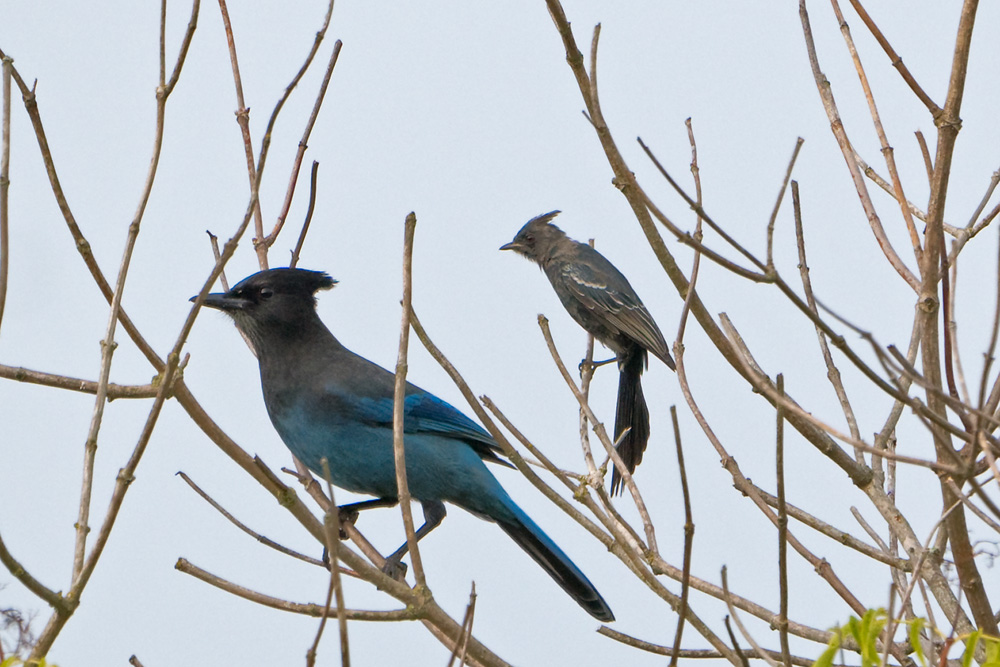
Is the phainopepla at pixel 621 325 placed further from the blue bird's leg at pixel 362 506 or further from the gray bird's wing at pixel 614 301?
the blue bird's leg at pixel 362 506

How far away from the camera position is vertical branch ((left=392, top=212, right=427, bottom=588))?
2373 millimetres

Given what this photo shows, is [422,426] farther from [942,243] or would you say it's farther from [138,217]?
[942,243]

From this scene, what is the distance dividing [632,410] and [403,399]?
5422mm

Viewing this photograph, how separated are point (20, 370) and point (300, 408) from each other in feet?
5.44

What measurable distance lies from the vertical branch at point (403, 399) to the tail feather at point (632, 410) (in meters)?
5.27

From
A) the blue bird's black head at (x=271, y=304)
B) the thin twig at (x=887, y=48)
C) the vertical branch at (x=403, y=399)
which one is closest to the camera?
the vertical branch at (x=403, y=399)

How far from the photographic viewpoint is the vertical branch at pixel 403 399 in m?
2.37

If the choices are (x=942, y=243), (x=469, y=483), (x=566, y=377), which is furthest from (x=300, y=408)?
(x=942, y=243)

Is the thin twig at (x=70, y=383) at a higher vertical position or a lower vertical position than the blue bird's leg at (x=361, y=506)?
lower

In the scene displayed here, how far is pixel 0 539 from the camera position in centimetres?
186

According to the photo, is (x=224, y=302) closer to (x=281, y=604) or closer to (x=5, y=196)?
(x=281, y=604)

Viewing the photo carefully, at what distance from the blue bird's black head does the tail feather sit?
3375 millimetres

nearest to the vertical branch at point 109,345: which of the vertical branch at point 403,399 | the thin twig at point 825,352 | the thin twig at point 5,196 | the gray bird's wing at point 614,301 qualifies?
the thin twig at point 5,196

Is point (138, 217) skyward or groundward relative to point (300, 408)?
groundward
